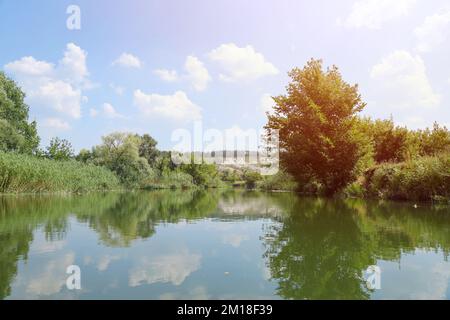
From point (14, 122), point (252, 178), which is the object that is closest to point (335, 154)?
point (14, 122)

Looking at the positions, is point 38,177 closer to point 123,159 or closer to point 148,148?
point 123,159

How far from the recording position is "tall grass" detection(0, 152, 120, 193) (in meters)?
22.6

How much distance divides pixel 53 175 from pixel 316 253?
2355 cm

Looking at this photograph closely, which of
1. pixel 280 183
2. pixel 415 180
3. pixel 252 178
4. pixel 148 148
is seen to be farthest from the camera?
pixel 252 178

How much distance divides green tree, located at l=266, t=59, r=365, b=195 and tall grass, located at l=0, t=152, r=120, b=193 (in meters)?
15.5

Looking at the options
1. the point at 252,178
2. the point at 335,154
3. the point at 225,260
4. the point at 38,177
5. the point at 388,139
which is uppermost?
the point at 388,139

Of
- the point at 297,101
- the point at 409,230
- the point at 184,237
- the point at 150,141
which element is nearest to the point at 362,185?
the point at 297,101

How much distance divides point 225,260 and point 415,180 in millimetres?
14915

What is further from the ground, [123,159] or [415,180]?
[123,159]

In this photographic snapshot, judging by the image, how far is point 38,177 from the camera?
24.4 metres

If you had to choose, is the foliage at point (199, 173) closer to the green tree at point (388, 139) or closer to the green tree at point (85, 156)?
the green tree at point (85, 156)

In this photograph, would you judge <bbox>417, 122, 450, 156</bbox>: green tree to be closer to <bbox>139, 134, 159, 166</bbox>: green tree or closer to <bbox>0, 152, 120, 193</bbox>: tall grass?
<bbox>0, 152, 120, 193</bbox>: tall grass

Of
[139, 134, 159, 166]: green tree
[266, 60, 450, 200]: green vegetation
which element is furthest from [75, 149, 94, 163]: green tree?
[266, 60, 450, 200]: green vegetation
